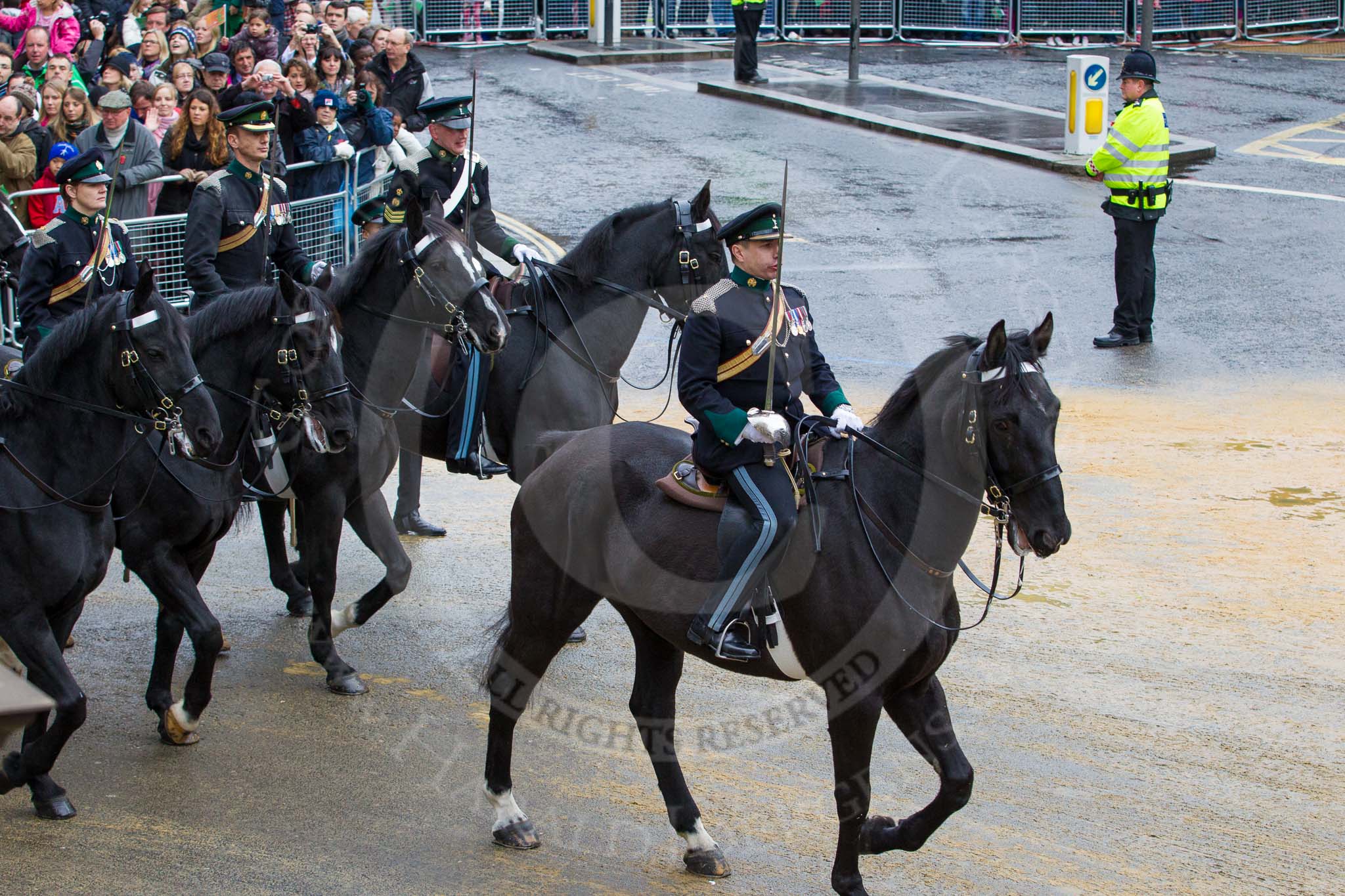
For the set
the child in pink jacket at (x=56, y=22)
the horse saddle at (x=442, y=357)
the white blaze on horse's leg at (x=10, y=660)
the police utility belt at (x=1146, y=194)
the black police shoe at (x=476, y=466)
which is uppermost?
the child in pink jacket at (x=56, y=22)

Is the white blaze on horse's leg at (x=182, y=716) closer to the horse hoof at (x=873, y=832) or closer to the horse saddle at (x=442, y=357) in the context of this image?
the horse saddle at (x=442, y=357)

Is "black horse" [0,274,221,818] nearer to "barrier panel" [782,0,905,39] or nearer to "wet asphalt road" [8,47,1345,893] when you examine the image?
"wet asphalt road" [8,47,1345,893]

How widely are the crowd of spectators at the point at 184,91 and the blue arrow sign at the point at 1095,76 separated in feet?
27.7

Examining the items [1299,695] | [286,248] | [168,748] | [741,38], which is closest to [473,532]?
[286,248]

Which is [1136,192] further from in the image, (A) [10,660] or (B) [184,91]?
(A) [10,660]

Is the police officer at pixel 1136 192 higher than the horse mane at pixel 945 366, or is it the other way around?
the police officer at pixel 1136 192

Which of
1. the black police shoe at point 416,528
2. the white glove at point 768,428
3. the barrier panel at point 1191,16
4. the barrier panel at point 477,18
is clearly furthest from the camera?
the barrier panel at point 477,18

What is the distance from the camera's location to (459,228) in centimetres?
938

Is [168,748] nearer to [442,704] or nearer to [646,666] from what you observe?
[442,704]

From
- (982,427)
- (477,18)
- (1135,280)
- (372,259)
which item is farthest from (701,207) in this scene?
(477,18)

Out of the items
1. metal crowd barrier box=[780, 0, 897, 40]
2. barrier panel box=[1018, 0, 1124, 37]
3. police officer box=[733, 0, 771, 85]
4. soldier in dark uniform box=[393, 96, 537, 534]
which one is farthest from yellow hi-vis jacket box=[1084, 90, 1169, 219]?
metal crowd barrier box=[780, 0, 897, 40]

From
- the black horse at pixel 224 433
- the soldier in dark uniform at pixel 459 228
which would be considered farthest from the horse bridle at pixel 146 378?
the soldier in dark uniform at pixel 459 228

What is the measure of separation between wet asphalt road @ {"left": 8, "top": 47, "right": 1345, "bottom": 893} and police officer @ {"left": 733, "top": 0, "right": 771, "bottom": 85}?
11.6 metres

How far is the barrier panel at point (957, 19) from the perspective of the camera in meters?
28.6
